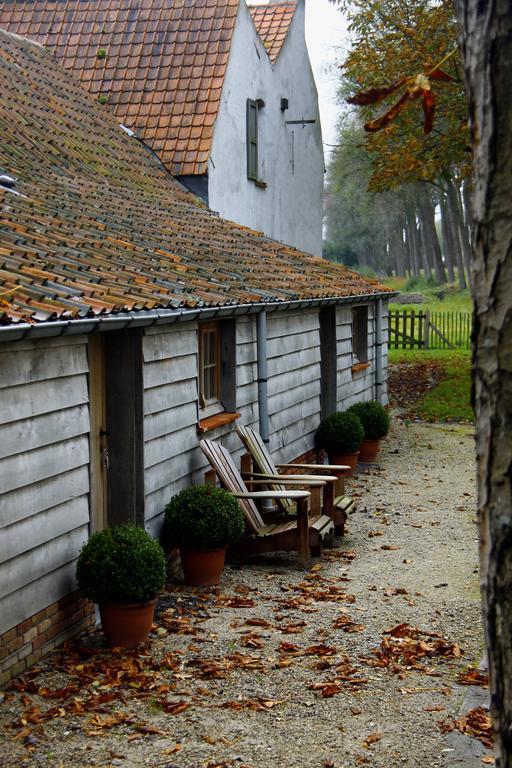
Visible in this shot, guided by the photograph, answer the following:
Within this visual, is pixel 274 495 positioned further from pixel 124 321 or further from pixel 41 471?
pixel 41 471

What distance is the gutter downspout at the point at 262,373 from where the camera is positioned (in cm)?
1159

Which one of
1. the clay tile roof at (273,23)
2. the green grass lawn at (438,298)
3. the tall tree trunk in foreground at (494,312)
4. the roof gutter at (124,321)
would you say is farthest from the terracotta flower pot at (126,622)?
the green grass lawn at (438,298)

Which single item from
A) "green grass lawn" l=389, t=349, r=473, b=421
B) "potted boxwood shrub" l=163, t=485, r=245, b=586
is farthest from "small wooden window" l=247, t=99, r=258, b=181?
"potted boxwood shrub" l=163, t=485, r=245, b=586

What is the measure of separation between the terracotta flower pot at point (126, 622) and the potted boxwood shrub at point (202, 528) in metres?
1.49

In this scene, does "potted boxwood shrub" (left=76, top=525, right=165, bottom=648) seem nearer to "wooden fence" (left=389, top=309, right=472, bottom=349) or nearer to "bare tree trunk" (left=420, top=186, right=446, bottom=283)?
"wooden fence" (left=389, top=309, right=472, bottom=349)

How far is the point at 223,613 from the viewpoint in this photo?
8180 mm

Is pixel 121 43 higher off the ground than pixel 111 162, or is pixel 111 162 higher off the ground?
pixel 121 43

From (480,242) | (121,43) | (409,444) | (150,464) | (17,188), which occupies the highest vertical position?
(121,43)

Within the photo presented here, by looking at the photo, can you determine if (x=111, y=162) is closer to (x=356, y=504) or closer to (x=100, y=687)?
(x=356, y=504)

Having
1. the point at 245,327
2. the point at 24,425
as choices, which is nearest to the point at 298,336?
the point at 245,327

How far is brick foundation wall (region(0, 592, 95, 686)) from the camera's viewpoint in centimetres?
649

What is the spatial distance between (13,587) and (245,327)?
18.6 feet

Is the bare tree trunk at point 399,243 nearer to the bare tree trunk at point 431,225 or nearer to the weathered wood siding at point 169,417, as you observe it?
the bare tree trunk at point 431,225

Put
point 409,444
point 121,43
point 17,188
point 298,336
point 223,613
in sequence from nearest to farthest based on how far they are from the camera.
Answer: point 223,613
point 17,188
point 298,336
point 409,444
point 121,43
